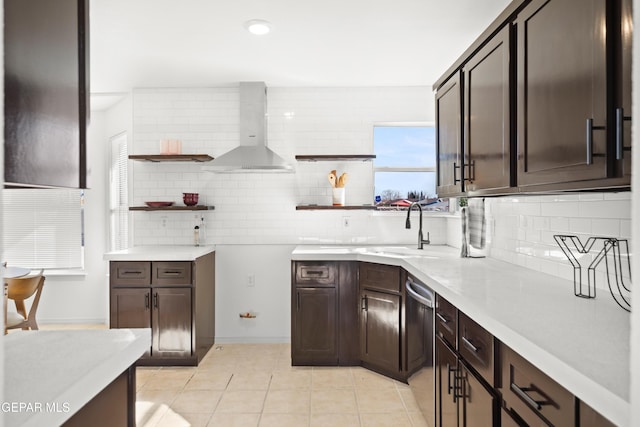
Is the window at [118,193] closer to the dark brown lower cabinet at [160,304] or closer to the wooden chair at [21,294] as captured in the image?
the wooden chair at [21,294]

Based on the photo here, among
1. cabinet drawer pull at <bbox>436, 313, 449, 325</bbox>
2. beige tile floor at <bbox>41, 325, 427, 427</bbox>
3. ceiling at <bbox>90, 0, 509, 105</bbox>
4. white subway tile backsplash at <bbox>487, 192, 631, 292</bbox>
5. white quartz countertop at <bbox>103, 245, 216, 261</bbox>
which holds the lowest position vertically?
beige tile floor at <bbox>41, 325, 427, 427</bbox>

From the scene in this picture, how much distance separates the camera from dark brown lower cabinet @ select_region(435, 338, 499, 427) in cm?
164

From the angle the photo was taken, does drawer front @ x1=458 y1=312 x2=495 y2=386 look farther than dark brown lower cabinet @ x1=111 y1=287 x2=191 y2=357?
No

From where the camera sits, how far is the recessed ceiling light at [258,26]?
2940 millimetres

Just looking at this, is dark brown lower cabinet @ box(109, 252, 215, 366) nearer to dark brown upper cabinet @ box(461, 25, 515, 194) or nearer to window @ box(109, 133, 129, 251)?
window @ box(109, 133, 129, 251)

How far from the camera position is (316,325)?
3.70 m

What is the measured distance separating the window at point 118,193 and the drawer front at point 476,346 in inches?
168

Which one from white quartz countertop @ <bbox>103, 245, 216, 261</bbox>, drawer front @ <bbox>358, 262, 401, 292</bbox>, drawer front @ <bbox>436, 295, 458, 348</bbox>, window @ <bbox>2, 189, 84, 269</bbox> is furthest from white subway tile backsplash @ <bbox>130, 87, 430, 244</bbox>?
drawer front @ <bbox>436, 295, 458, 348</bbox>

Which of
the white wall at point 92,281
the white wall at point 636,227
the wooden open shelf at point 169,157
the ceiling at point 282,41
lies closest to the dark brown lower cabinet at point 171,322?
the wooden open shelf at point 169,157

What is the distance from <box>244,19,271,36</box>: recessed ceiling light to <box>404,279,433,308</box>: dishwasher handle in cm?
209

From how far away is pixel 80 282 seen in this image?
5125mm

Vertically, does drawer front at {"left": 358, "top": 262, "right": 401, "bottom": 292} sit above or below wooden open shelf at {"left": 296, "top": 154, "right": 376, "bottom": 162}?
below

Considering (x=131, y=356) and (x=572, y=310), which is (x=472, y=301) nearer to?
(x=572, y=310)

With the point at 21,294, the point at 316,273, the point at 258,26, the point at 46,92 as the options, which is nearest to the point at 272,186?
the point at 316,273
